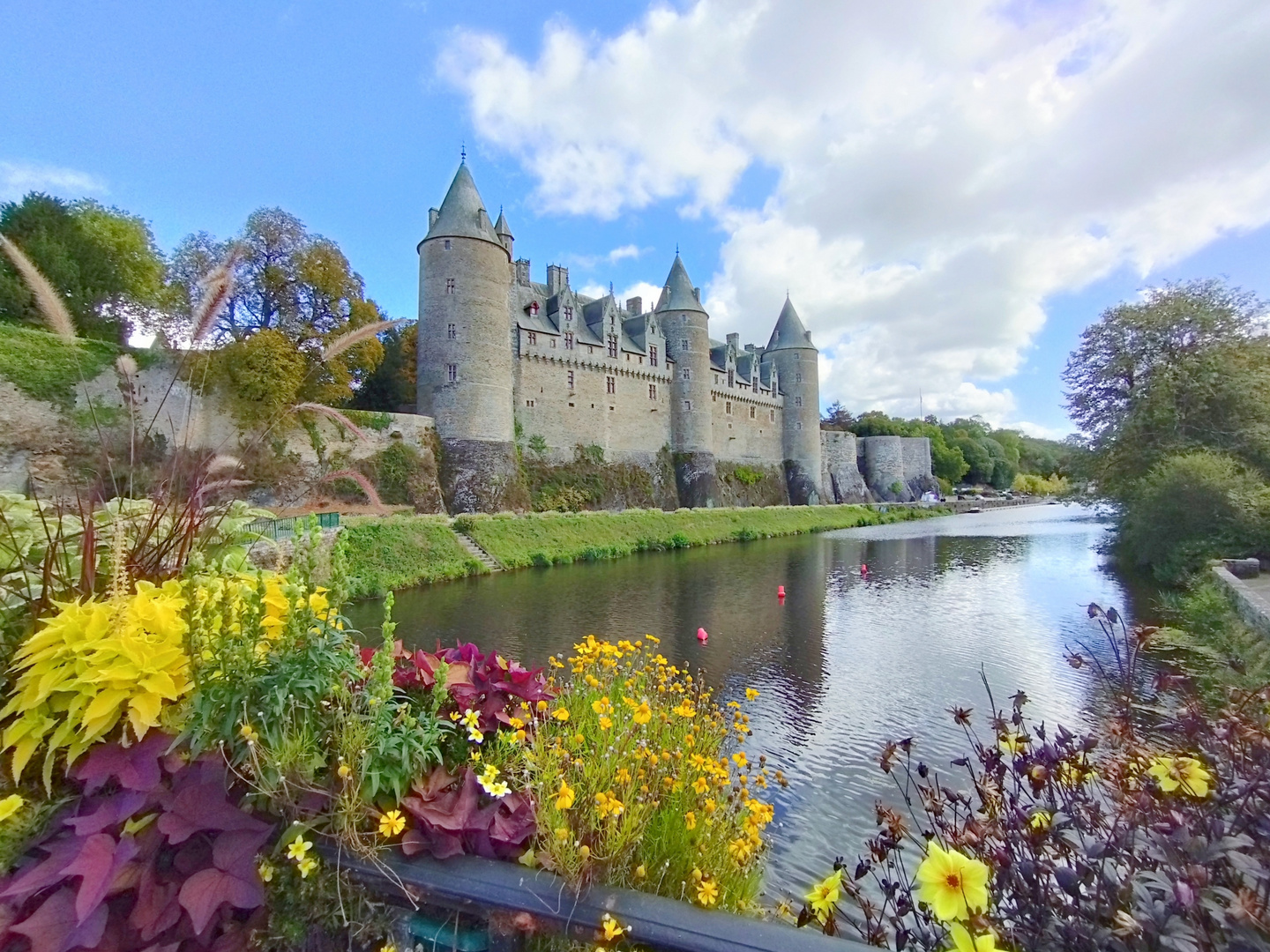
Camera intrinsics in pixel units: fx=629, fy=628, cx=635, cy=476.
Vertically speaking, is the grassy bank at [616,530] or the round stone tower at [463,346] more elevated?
the round stone tower at [463,346]

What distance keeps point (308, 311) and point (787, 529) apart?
26605mm

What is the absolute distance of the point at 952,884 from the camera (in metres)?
1.53

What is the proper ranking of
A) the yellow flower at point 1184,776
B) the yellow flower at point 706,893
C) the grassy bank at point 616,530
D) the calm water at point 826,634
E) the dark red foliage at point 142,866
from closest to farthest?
1. the dark red foliage at point 142,866
2. the yellow flower at point 1184,776
3. the yellow flower at point 706,893
4. the calm water at point 826,634
5. the grassy bank at point 616,530

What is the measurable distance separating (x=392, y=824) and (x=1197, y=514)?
19419 mm

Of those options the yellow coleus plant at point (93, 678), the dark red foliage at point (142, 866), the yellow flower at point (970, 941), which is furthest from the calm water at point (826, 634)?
the yellow coleus plant at point (93, 678)

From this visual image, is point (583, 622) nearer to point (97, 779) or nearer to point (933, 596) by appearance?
point (933, 596)

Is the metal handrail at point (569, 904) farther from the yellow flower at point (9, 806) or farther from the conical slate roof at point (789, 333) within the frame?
the conical slate roof at point (789, 333)

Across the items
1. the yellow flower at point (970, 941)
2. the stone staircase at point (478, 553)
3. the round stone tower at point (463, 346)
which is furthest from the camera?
the round stone tower at point (463, 346)

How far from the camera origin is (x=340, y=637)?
7.11 feet

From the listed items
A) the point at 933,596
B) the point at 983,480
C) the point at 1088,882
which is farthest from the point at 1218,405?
the point at 983,480

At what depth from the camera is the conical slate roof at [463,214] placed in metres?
27.5

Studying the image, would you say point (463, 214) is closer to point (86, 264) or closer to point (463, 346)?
point (463, 346)

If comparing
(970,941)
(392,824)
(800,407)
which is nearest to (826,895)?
(970,941)

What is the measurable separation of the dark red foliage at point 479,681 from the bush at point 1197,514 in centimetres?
1724
